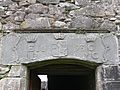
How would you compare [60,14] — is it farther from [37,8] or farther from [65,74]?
[65,74]

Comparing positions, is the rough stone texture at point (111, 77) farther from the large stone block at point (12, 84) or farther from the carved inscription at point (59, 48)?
the large stone block at point (12, 84)

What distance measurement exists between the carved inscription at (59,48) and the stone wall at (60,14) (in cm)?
24

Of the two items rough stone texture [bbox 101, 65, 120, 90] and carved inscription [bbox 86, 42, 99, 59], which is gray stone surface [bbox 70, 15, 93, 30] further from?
rough stone texture [bbox 101, 65, 120, 90]

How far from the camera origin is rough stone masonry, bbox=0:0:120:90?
342 cm

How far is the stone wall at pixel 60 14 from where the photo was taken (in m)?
3.57

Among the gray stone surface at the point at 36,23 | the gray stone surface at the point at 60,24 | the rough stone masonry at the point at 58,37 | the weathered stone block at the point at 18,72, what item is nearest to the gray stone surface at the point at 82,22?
the rough stone masonry at the point at 58,37

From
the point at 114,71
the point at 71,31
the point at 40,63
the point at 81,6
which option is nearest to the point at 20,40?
the point at 40,63

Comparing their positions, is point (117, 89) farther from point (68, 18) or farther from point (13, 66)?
point (13, 66)

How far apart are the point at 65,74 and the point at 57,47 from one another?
1675 mm

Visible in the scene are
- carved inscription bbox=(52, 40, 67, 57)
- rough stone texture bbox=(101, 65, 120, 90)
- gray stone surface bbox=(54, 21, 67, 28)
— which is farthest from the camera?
gray stone surface bbox=(54, 21, 67, 28)

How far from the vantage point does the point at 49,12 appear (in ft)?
11.9

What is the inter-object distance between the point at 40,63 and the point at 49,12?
2.51 feet

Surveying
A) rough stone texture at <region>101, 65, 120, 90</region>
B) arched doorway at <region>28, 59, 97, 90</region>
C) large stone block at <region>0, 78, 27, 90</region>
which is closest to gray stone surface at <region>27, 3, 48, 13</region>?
arched doorway at <region>28, 59, 97, 90</region>

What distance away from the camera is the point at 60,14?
3604mm
